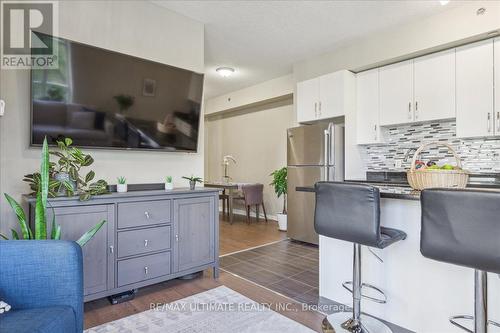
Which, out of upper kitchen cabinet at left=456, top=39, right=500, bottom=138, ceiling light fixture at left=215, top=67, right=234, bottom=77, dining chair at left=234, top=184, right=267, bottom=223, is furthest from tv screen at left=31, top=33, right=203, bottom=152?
upper kitchen cabinet at left=456, top=39, right=500, bottom=138

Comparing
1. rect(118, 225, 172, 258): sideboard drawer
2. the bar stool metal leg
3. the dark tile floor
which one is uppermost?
rect(118, 225, 172, 258): sideboard drawer

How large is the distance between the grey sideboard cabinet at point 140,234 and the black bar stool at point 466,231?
190 centimetres

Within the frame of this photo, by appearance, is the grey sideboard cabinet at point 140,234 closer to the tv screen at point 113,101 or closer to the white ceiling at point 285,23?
the tv screen at point 113,101

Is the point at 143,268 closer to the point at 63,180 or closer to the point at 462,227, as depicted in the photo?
the point at 63,180

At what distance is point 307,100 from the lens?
13.9 feet

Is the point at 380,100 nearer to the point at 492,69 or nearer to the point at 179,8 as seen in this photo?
the point at 492,69

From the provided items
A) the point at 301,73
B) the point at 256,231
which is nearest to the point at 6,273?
the point at 256,231

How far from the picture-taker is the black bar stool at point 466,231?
1225 mm

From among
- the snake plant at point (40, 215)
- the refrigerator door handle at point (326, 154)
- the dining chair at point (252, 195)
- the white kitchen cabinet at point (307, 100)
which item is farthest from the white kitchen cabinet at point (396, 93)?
the snake plant at point (40, 215)

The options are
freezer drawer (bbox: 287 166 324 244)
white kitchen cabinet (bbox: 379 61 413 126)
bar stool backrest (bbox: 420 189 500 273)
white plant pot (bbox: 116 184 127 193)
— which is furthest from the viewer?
freezer drawer (bbox: 287 166 324 244)

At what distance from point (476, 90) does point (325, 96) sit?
1.66m

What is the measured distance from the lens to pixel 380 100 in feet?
12.1

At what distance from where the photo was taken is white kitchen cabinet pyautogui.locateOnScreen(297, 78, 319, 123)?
4137 millimetres
